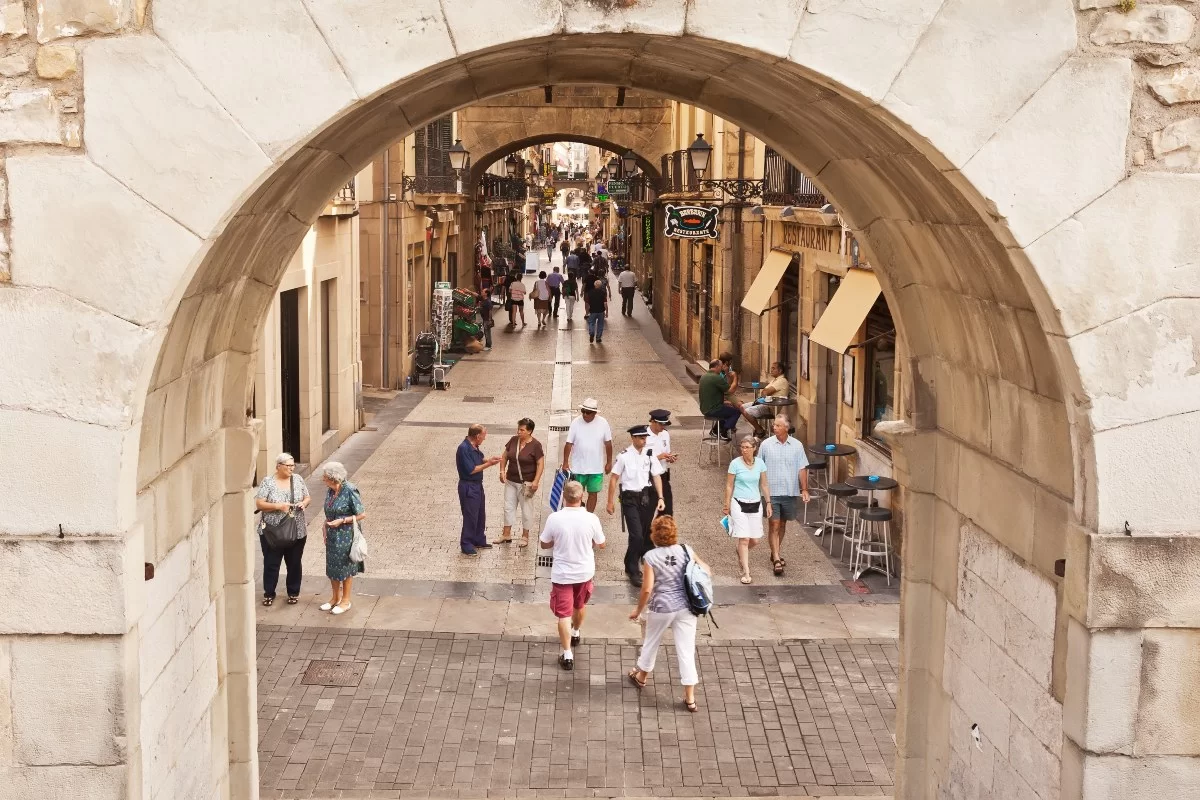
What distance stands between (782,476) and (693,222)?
504 inches

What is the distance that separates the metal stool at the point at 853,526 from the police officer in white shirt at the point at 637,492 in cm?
198

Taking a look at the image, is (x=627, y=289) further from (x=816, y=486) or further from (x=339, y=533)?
(x=339, y=533)

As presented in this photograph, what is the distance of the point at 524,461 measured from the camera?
14578 millimetres

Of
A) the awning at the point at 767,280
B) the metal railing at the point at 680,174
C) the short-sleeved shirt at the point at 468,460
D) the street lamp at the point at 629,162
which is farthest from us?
the street lamp at the point at 629,162

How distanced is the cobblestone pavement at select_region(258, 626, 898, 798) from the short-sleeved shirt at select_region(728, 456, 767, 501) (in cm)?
200

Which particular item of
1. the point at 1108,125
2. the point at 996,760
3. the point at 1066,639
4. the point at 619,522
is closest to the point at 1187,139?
the point at 1108,125

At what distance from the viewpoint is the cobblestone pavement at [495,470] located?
1411 cm

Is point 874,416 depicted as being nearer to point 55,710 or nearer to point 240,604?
point 240,604

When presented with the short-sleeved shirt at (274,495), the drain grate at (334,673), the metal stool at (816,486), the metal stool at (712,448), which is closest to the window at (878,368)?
the metal stool at (816,486)

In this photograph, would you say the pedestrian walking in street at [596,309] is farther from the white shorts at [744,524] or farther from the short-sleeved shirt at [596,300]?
the white shorts at [744,524]

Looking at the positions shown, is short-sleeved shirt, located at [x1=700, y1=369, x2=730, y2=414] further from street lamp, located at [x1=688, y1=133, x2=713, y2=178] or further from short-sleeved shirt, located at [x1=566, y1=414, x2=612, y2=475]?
street lamp, located at [x1=688, y1=133, x2=713, y2=178]

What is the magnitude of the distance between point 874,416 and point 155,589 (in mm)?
11745

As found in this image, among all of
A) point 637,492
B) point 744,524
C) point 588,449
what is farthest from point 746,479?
point 588,449

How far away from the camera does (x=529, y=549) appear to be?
14.9 meters
